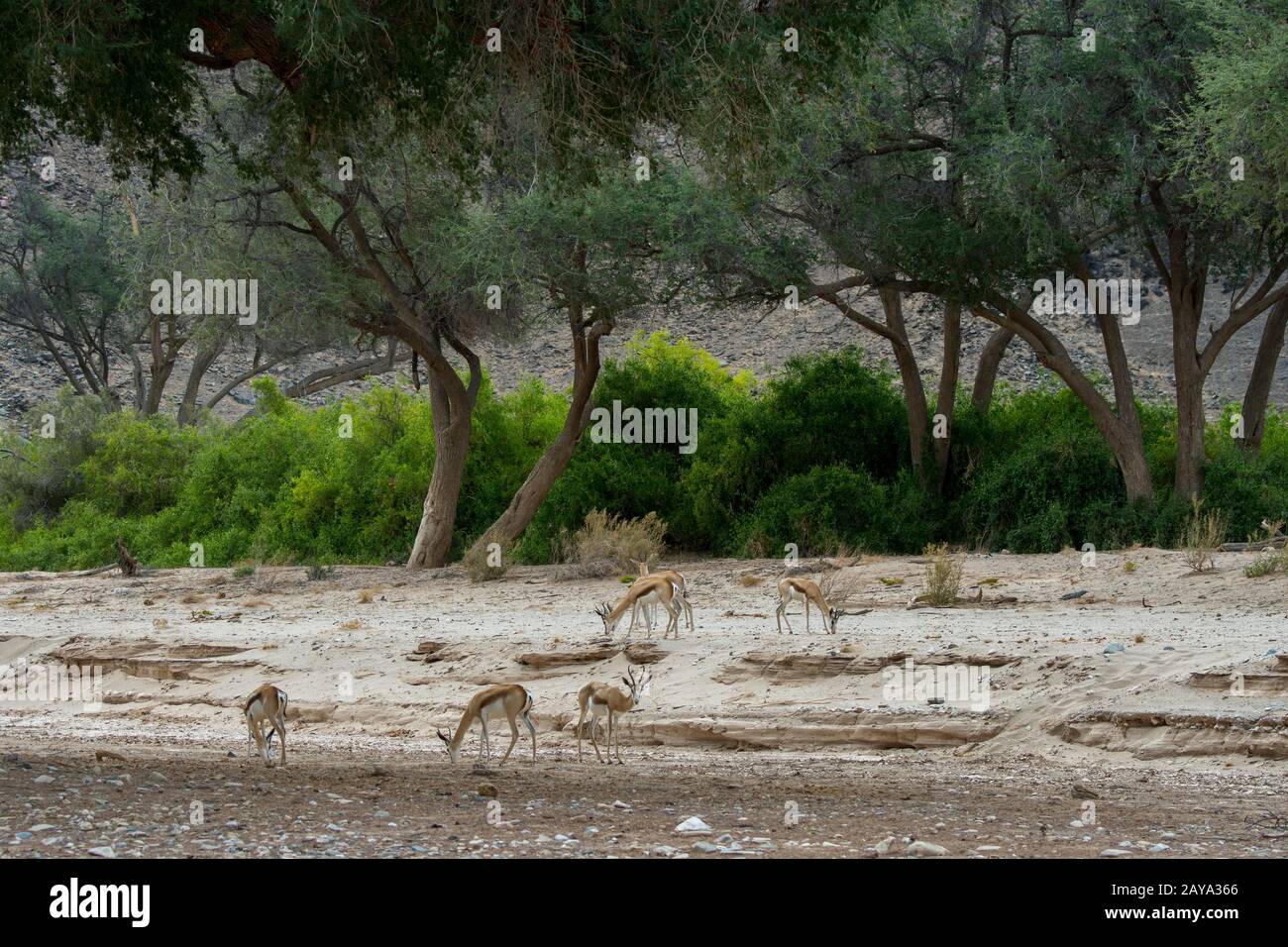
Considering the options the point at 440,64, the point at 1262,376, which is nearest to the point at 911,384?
the point at 1262,376

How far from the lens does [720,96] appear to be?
10.7 metres

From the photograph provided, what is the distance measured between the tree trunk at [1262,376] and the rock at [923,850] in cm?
2130

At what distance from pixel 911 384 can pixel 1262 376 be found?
Result: 6289 mm

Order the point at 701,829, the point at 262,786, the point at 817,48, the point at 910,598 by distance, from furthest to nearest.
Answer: the point at 910,598, the point at 817,48, the point at 262,786, the point at 701,829

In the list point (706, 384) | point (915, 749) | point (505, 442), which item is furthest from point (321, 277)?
point (915, 749)

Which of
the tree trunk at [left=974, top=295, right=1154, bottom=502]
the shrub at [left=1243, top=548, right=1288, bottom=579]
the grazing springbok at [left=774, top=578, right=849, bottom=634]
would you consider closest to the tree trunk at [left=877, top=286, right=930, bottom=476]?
the tree trunk at [left=974, top=295, right=1154, bottom=502]

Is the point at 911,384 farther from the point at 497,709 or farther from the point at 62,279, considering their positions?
the point at 62,279

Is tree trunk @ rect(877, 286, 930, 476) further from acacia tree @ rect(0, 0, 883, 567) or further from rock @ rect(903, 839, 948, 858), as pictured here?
rock @ rect(903, 839, 948, 858)

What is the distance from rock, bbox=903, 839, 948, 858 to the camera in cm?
705

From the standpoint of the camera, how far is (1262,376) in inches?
1049

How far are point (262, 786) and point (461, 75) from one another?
555cm

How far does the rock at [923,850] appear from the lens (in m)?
7.05

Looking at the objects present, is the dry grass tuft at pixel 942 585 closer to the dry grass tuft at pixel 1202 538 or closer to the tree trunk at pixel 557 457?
the dry grass tuft at pixel 1202 538

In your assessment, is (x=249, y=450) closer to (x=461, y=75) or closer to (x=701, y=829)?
(x=461, y=75)
